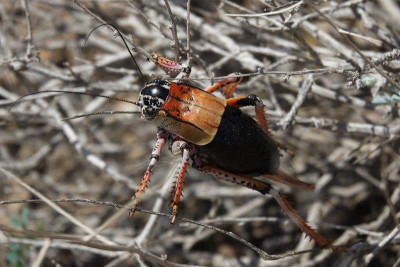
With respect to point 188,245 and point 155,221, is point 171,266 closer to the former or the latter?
point 155,221

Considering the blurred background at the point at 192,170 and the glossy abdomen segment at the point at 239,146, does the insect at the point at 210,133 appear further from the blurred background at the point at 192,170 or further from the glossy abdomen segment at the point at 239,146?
the blurred background at the point at 192,170

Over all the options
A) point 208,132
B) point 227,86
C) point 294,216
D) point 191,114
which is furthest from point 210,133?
point 294,216

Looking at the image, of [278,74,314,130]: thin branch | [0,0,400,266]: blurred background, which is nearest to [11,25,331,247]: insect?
[278,74,314,130]: thin branch

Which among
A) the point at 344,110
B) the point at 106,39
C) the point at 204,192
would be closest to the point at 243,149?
the point at 204,192

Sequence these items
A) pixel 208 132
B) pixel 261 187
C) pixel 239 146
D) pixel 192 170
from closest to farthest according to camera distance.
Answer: pixel 208 132 → pixel 239 146 → pixel 261 187 → pixel 192 170

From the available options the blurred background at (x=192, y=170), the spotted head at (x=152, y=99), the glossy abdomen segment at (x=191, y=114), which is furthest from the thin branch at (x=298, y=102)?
the spotted head at (x=152, y=99)

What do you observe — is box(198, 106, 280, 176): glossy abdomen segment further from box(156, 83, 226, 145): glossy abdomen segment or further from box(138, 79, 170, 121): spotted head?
box(138, 79, 170, 121): spotted head

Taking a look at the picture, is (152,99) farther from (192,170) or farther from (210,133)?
(192,170)
